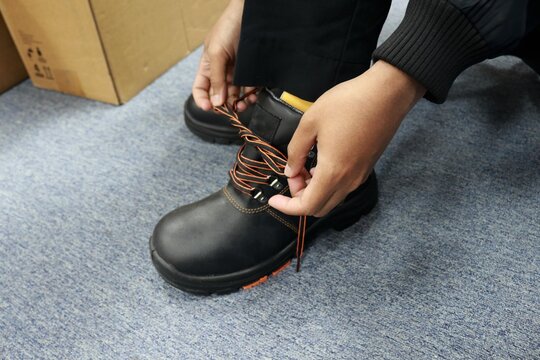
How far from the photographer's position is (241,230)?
579 mm

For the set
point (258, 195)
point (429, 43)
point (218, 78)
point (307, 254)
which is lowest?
point (307, 254)

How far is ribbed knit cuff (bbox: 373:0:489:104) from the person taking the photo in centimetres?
38

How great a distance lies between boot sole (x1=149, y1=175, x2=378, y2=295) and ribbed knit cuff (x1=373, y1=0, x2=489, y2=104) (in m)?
0.27

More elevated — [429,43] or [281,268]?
[429,43]

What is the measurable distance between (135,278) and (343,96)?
15.5 inches

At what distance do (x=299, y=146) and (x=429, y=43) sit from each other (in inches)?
5.9

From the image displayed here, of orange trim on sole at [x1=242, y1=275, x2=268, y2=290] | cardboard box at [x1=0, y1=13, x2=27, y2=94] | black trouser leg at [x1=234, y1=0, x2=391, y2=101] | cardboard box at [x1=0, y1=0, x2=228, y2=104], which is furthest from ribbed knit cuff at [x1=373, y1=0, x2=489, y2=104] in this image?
cardboard box at [x1=0, y1=13, x2=27, y2=94]

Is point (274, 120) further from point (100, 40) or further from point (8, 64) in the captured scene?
point (8, 64)

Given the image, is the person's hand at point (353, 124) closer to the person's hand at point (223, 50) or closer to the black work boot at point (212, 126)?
the person's hand at point (223, 50)

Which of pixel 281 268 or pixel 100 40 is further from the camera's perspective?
pixel 100 40

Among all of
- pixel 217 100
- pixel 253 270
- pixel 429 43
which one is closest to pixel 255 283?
pixel 253 270

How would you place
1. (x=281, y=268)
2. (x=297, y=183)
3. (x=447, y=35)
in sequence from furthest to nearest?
(x=281, y=268)
(x=297, y=183)
(x=447, y=35)

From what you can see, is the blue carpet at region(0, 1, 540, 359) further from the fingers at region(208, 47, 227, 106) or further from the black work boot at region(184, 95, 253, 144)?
the fingers at region(208, 47, 227, 106)

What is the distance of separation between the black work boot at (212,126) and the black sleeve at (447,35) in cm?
43
